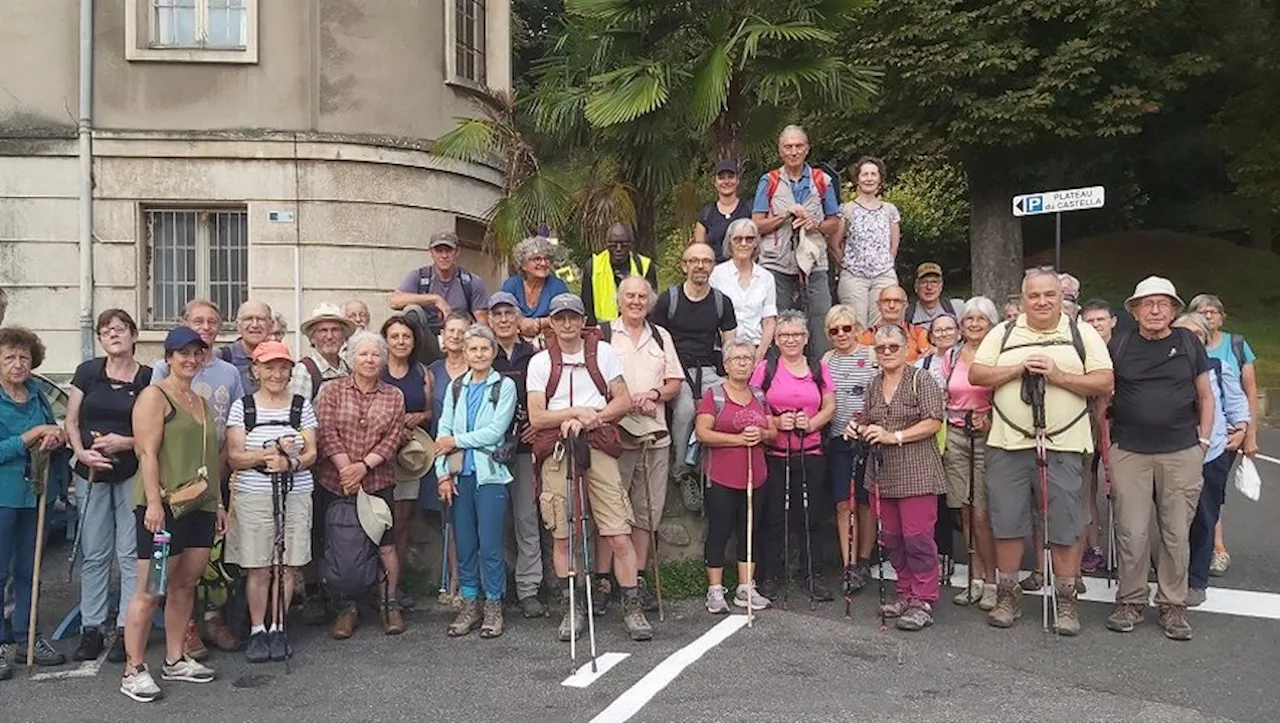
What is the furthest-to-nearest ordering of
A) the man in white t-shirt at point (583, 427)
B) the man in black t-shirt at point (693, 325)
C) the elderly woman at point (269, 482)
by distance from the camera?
the man in black t-shirt at point (693, 325) → the man in white t-shirt at point (583, 427) → the elderly woman at point (269, 482)

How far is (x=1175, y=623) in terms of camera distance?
626 cm

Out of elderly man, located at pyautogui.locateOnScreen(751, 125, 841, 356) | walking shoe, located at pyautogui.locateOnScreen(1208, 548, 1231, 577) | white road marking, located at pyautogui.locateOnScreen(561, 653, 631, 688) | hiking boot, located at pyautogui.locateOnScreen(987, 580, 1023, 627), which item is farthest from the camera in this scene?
elderly man, located at pyautogui.locateOnScreen(751, 125, 841, 356)

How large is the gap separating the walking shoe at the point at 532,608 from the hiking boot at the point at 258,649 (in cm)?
156

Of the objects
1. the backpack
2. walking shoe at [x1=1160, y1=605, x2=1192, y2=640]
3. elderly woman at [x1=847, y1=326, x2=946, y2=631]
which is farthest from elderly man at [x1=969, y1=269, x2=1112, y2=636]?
the backpack

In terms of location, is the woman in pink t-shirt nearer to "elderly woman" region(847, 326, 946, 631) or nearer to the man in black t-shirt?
"elderly woman" region(847, 326, 946, 631)

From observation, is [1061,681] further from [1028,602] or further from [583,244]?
[583,244]

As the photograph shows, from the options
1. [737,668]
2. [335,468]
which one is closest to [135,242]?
[335,468]

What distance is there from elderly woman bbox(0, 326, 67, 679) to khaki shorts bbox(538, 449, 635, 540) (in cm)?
262

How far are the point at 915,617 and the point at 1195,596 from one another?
195cm

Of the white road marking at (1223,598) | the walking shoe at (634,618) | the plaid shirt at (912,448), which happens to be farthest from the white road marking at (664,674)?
the white road marking at (1223,598)

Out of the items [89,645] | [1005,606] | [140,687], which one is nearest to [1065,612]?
[1005,606]

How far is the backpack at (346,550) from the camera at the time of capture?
629 centimetres

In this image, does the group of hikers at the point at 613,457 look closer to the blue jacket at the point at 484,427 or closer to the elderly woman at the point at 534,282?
the blue jacket at the point at 484,427

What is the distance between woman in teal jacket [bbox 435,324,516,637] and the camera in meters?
6.40
